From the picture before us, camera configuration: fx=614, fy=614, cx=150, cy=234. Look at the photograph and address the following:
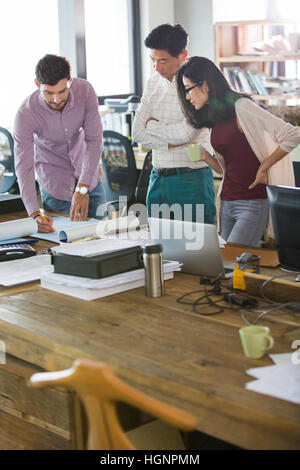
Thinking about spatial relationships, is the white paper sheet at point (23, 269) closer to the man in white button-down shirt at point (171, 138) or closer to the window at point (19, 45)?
the man in white button-down shirt at point (171, 138)

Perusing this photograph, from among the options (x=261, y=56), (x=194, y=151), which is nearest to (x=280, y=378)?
(x=194, y=151)

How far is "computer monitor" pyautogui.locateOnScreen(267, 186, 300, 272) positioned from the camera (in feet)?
6.26

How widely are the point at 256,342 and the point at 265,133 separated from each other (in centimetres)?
163

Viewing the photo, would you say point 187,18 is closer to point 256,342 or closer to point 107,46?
point 107,46

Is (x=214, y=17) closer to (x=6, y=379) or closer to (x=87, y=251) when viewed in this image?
(x=87, y=251)

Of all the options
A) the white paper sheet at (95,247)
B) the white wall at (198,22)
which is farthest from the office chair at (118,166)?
the white paper sheet at (95,247)

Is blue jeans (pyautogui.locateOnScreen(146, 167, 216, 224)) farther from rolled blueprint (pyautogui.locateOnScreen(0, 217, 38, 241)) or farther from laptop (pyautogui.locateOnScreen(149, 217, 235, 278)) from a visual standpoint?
laptop (pyautogui.locateOnScreen(149, 217, 235, 278))

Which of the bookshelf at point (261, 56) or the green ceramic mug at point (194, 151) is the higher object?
the bookshelf at point (261, 56)

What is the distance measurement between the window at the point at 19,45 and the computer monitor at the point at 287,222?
154 inches

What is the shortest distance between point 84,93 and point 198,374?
2.09 meters

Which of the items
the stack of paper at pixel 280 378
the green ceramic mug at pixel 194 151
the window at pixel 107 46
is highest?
the window at pixel 107 46

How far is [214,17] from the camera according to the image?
632cm

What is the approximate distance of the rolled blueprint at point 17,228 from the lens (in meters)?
2.54
